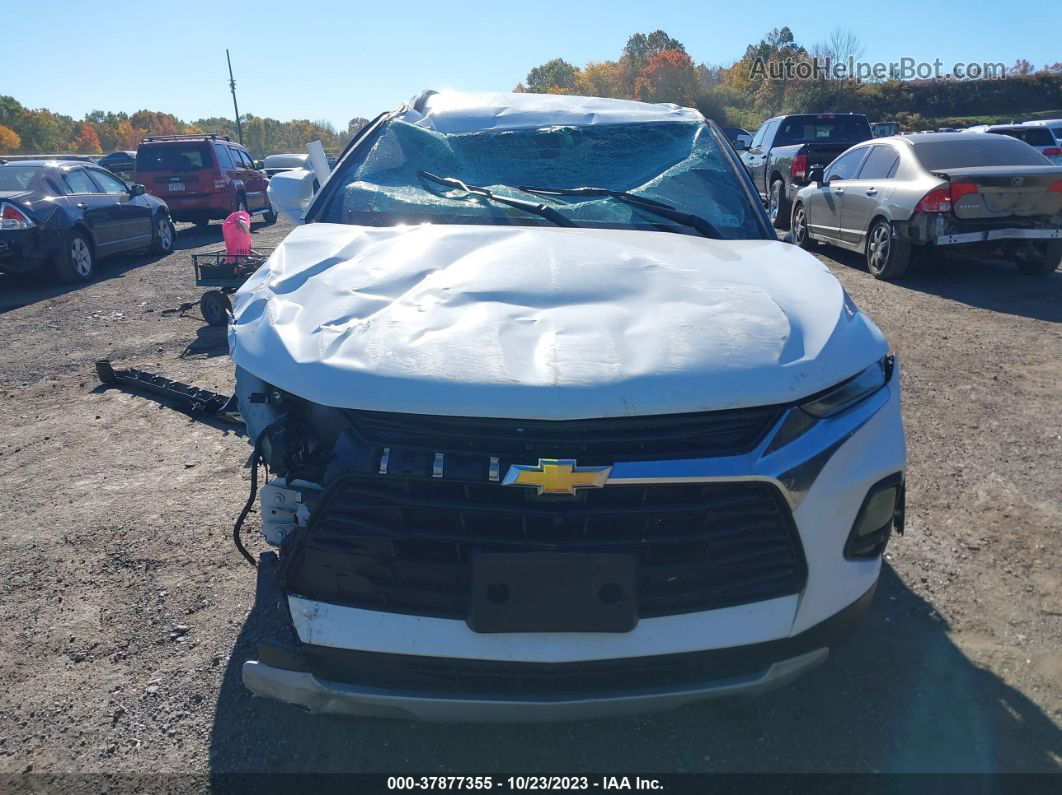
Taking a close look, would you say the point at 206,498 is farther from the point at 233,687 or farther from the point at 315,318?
the point at 315,318

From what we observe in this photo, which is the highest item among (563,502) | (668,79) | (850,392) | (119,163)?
(668,79)

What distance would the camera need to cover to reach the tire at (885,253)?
8086 mm

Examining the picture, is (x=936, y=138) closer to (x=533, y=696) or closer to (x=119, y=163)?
(x=533, y=696)

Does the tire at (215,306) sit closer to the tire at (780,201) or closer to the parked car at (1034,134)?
the tire at (780,201)

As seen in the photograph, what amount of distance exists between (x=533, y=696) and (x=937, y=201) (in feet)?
24.5

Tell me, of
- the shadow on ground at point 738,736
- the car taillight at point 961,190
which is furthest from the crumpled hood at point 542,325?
the car taillight at point 961,190

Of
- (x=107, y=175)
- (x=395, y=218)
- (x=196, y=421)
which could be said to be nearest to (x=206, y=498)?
(x=196, y=421)

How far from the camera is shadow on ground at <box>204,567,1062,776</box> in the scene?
7.13 feet

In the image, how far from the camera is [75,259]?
946 centimetres

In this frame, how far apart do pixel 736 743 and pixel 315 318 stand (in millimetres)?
1778

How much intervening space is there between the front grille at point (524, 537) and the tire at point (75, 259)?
9.26m

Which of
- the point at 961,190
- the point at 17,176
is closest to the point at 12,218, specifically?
the point at 17,176

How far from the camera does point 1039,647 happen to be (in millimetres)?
2619

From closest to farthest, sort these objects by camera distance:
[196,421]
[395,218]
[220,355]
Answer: [395,218] → [196,421] → [220,355]
